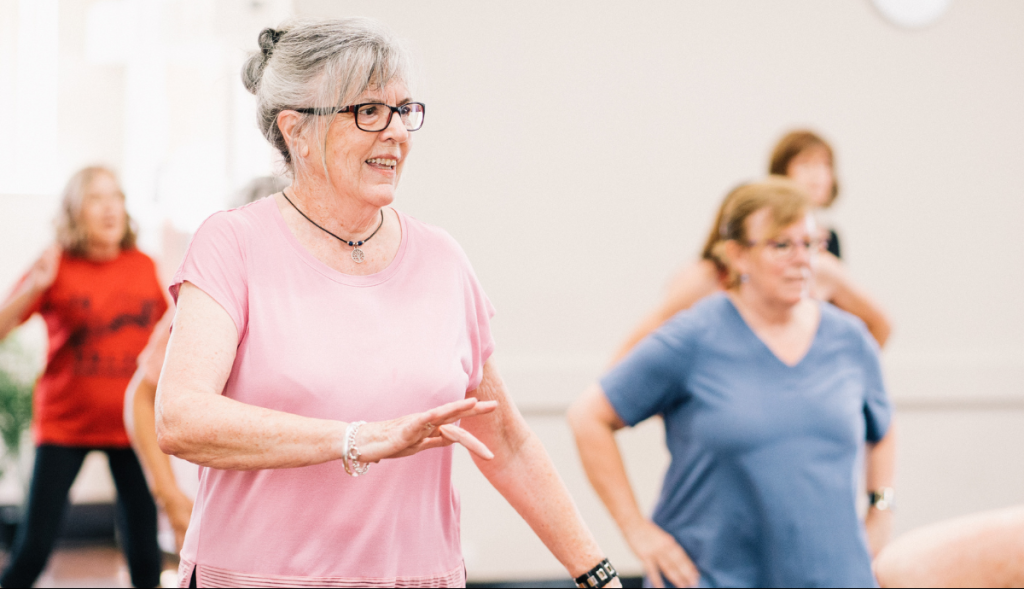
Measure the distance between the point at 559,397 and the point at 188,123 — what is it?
214 cm

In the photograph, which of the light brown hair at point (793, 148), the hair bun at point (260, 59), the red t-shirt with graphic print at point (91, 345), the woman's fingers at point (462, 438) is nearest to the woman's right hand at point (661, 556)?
the woman's fingers at point (462, 438)

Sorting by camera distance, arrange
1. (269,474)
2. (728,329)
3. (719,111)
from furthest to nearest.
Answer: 1. (719,111)
2. (728,329)
3. (269,474)

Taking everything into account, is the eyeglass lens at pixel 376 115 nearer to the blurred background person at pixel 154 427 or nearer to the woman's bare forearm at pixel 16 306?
the blurred background person at pixel 154 427

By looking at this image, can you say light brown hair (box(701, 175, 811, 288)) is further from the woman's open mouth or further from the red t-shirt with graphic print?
the red t-shirt with graphic print

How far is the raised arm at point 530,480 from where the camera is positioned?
130 centimetres

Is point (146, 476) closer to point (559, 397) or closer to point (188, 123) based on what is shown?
point (559, 397)

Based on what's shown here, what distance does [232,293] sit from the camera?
1.08m

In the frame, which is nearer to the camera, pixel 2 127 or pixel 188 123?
pixel 188 123

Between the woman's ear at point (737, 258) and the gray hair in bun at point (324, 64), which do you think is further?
the woman's ear at point (737, 258)

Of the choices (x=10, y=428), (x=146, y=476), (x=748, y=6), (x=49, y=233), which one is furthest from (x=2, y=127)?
(x=748, y=6)

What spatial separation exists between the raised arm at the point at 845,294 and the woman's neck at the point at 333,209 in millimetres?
1735

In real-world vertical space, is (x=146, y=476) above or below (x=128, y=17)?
below

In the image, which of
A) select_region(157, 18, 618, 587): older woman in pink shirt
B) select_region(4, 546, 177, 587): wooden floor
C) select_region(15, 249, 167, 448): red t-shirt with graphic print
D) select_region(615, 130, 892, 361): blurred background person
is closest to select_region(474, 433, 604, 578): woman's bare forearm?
select_region(157, 18, 618, 587): older woman in pink shirt

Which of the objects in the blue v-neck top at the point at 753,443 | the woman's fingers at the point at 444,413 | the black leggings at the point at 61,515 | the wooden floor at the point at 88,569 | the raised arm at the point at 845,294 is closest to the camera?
the woman's fingers at the point at 444,413
